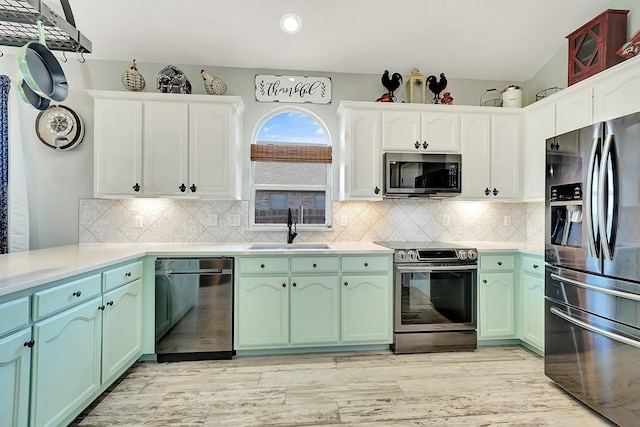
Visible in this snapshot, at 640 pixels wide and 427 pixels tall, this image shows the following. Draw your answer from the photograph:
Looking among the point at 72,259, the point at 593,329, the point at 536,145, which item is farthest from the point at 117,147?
the point at 536,145

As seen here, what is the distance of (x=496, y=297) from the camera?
113 inches

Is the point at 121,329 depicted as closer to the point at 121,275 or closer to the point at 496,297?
the point at 121,275

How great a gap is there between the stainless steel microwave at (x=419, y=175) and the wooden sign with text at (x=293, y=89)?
1.03 meters

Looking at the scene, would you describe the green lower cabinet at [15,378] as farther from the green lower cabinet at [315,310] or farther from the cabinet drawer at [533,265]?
the cabinet drawer at [533,265]

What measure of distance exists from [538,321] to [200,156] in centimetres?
338

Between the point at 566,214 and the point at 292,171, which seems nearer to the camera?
the point at 566,214

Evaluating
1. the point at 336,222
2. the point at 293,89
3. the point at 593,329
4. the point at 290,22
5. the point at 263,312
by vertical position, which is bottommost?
the point at 263,312

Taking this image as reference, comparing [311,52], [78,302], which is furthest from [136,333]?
[311,52]

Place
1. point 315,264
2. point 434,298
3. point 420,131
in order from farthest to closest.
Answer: point 420,131
point 434,298
point 315,264

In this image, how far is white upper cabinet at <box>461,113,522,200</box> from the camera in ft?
10.2

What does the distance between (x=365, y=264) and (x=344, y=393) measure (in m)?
1.03

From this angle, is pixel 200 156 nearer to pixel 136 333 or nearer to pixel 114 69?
pixel 114 69

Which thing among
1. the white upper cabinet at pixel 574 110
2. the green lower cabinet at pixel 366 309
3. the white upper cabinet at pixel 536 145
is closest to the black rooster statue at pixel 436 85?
the white upper cabinet at pixel 536 145

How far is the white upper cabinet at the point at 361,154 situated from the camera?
3.00 metres
